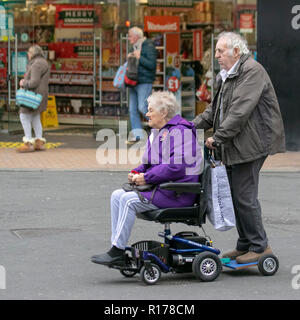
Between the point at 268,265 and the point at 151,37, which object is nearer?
the point at 268,265

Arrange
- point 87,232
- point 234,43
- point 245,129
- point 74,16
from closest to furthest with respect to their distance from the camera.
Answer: point 245,129, point 234,43, point 87,232, point 74,16

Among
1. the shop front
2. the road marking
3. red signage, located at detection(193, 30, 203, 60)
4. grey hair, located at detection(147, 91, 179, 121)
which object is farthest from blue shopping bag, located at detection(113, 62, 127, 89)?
grey hair, located at detection(147, 91, 179, 121)

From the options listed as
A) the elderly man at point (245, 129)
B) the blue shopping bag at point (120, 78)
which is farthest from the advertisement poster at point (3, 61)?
the elderly man at point (245, 129)

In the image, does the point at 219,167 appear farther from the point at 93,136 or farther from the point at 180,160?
the point at 93,136

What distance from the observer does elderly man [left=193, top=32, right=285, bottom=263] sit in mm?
7391

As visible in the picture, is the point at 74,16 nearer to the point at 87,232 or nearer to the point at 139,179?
the point at 87,232

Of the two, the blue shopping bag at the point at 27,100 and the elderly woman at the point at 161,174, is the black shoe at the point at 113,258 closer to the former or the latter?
the elderly woman at the point at 161,174

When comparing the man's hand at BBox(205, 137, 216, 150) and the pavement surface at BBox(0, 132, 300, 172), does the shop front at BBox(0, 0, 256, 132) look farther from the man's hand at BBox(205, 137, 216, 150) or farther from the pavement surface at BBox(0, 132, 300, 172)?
the man's hand at BBox(205, 137, 216, 150)

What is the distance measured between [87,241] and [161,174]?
190 cm

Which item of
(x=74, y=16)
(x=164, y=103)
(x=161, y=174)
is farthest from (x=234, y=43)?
(x=74, y=16)

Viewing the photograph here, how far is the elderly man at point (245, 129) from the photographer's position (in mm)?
7391

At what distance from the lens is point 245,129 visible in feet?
24.5

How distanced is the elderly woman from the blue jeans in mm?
8810
